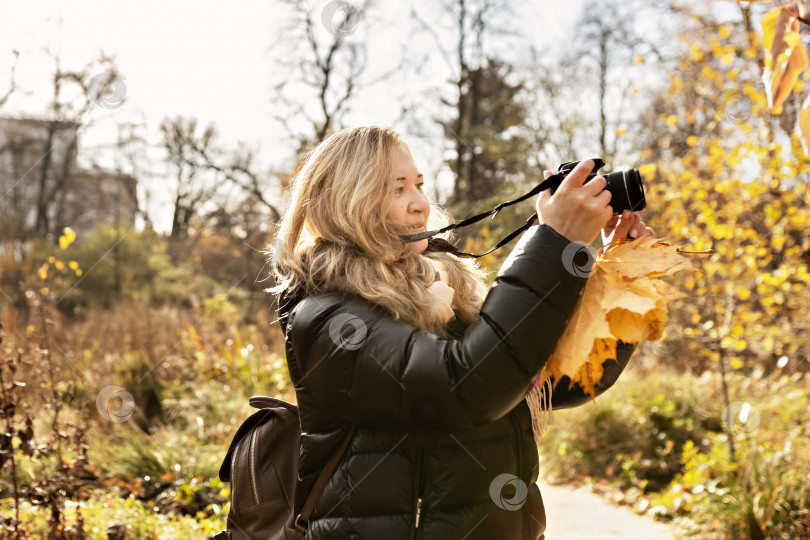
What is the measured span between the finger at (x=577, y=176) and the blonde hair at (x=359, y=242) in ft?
1.20

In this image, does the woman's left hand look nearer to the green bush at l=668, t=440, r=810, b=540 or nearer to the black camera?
the black camera

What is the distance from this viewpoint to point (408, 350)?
120cm

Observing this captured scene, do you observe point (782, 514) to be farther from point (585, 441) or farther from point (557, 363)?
point (557, 363)

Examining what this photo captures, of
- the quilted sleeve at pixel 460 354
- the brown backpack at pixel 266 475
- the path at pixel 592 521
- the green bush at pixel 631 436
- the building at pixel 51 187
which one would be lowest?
the path at pixel 592 521

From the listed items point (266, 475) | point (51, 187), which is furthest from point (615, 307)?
point (51, 187)

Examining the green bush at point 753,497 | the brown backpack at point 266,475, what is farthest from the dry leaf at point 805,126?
the green bush at point 753,497

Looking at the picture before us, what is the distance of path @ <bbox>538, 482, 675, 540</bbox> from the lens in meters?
4.45

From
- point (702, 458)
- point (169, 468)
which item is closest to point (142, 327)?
point (169, 468)

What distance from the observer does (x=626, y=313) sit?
130 cm

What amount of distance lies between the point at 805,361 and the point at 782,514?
12.9ft

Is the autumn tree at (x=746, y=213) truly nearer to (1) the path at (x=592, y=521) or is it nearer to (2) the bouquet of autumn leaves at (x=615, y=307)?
(1) the path at (x=592, y=521)

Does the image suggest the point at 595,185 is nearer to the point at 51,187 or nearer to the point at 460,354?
the point at 460,354

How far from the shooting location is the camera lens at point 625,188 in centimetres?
130

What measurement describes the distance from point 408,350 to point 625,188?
20.6 inches
